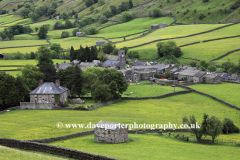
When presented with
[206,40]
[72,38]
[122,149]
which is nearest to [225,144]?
[122,149]

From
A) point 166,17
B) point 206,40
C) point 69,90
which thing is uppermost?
point 166,17

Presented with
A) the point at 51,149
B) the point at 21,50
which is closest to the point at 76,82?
the point at 51,149

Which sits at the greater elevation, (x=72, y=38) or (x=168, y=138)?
(x=72, y=38)

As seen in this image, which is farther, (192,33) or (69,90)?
(192,33)

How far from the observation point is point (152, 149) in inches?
1368

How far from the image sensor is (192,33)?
15462cm

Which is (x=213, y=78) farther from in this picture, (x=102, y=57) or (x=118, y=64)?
(x=102, y=57)

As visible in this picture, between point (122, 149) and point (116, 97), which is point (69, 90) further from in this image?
point (122, 149)

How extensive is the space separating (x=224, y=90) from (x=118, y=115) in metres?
38.0

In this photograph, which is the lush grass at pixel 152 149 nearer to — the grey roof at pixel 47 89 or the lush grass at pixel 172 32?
the grey roof at pixel 47 89

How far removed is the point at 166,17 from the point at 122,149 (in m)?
175

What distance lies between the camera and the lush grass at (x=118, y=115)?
43.4m

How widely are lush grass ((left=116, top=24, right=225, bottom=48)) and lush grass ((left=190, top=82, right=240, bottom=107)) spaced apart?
64.7 meters

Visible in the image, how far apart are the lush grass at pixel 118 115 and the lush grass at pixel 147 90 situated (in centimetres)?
505
